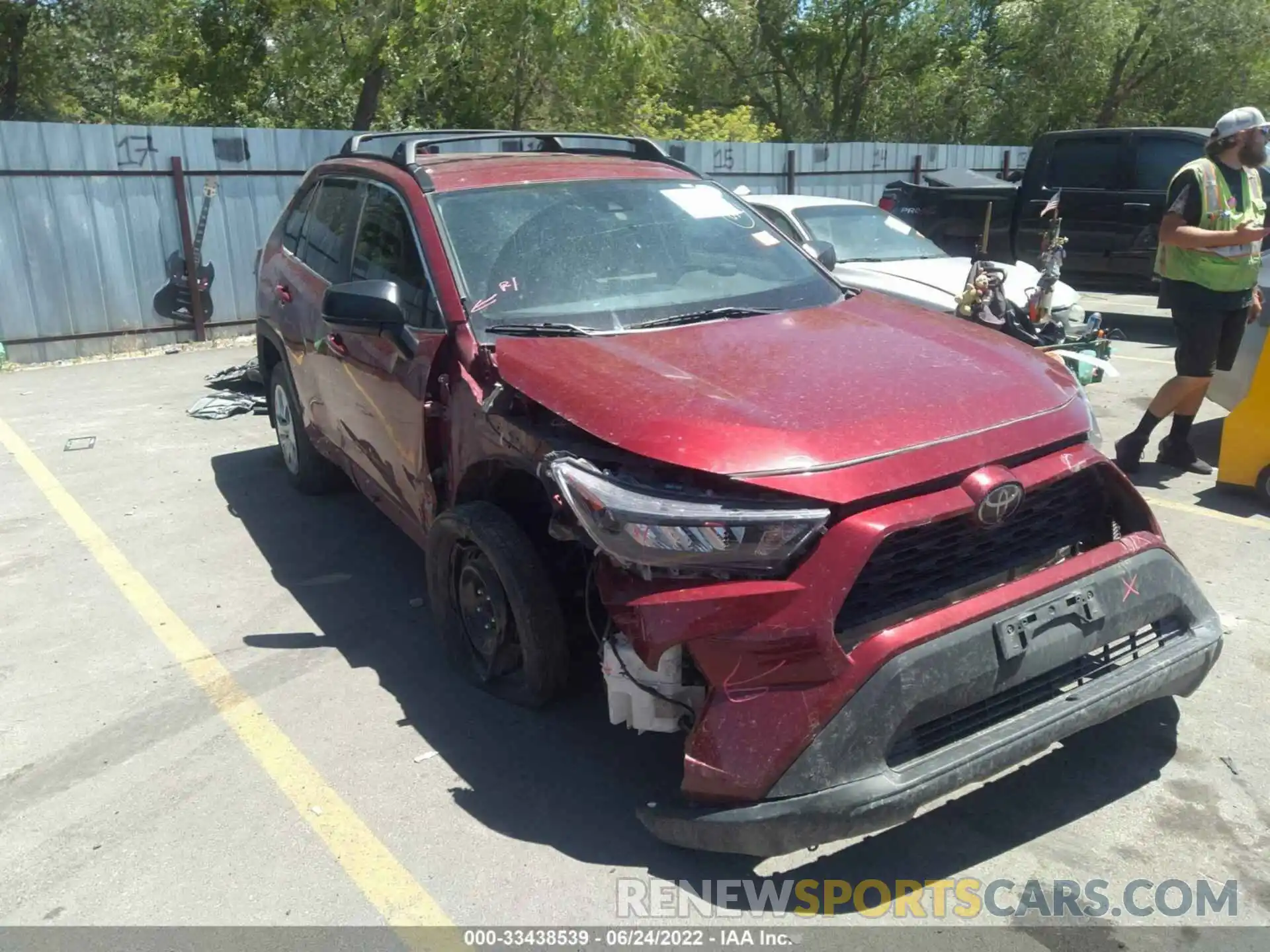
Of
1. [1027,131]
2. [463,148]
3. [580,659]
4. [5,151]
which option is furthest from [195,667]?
[1027,131]

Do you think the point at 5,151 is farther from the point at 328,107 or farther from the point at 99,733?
the point at 328,107

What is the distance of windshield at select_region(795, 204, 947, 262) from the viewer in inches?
370

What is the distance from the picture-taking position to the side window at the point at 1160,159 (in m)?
10.9

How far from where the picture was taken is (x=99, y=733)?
152 inches

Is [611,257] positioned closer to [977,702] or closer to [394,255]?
[394,255]

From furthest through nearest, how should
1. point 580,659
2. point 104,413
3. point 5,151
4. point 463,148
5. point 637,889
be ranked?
point 5,151 < point 104,413 < point 463,148 < point 580,659 < point 637,889

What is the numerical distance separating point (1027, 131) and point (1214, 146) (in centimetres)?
2450

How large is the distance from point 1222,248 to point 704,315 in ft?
11.6

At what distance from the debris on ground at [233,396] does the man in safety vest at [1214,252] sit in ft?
20.2

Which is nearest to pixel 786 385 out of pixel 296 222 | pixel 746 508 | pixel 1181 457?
pixel 746 508

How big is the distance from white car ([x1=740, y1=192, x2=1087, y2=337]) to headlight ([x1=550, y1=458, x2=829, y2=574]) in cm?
583

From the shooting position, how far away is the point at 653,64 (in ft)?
52.3

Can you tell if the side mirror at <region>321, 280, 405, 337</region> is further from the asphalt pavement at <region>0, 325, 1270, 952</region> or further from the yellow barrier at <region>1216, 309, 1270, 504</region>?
the yellow barrier at <region>1216, 309, 1270, 504</region>

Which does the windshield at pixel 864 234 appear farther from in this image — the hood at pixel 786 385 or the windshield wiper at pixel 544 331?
the windshield wiper at pixel 544 331
